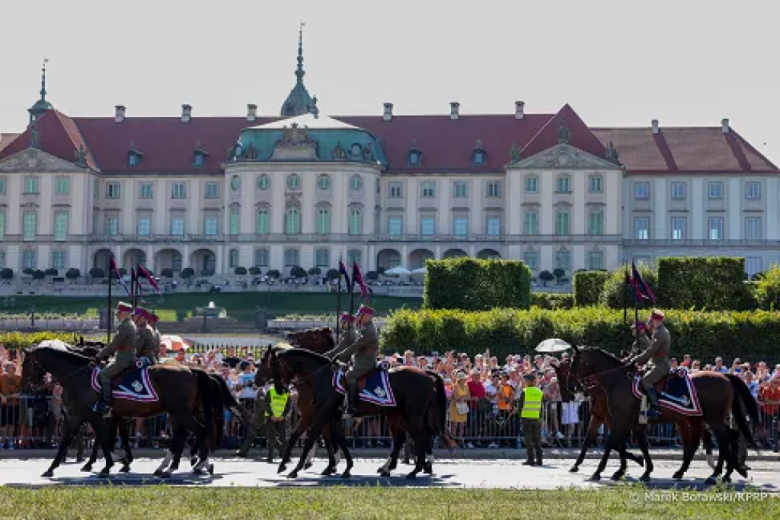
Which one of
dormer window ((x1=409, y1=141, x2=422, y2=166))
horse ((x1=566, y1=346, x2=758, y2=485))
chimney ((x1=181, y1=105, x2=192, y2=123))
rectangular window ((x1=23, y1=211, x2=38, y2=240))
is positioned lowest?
horse ((x1=566, y1=346, x2=758, y2=485))

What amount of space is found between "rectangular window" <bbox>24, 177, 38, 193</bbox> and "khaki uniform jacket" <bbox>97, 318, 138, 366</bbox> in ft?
262

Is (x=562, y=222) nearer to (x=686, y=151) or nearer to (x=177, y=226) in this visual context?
(x=686, y=151)

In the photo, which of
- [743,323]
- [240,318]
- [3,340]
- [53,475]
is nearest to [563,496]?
[53,475]

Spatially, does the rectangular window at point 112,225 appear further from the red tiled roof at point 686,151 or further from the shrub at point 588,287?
the shrub at point 588,287

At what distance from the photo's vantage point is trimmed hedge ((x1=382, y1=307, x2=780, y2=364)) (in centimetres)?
3894

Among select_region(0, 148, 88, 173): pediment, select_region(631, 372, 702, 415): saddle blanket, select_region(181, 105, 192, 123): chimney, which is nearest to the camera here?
select_region(631, 372, 702, 415): saddle blanket

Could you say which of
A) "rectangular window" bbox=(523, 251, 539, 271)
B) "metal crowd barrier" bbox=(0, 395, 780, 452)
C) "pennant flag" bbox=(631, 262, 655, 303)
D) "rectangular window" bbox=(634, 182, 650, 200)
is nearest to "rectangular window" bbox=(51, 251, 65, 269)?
"rectangular window" bbox=(523, 251, 539, 271)

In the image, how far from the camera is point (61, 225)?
97.4 meters

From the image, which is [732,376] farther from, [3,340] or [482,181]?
[482,181]

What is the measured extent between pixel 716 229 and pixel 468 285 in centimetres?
4729

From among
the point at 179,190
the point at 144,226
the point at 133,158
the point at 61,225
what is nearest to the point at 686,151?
the point at 179,190

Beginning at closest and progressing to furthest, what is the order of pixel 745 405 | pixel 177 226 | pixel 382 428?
pixel 745 405 < pixel 382 428 < pixel 177 226

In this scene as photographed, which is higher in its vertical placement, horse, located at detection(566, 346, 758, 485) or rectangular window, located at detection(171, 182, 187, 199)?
rectangular window, located at detection(171, 182, 187, 199)

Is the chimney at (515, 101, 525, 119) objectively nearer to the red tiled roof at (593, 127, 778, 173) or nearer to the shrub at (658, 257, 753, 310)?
the red tiled roof at (593, 127, 778, 173)
